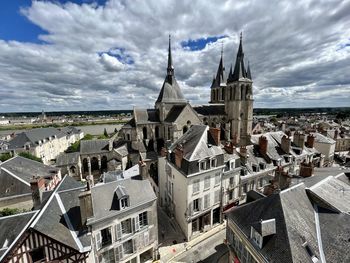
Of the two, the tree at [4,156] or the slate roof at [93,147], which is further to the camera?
the slate roof at [93,147]

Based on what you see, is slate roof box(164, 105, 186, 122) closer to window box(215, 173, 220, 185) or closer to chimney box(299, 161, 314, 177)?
window box(215, 173, 220, 185)

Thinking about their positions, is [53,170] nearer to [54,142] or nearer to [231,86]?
[54,142]


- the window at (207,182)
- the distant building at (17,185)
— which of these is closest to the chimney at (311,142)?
the window at (207,182)

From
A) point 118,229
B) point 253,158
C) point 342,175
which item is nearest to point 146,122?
point 253,158

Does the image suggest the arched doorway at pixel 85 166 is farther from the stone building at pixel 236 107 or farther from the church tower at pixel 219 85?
the church tower at pixel 219 85

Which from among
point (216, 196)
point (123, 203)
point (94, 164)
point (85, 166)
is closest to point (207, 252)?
point (216, 196)

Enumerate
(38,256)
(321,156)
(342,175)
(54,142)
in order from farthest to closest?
1. (54,142)
2. (321,156)
3. (342,175)
4. (38,256)

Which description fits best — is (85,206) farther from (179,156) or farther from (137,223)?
(179,156)
